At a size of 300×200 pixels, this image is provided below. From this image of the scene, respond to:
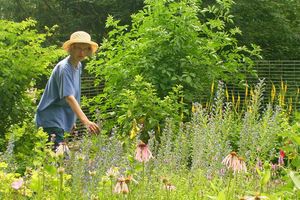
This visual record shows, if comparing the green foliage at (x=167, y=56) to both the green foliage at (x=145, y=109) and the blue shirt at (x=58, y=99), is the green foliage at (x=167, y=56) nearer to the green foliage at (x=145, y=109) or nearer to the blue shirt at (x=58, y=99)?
the green foliage at (x=145, y=109)

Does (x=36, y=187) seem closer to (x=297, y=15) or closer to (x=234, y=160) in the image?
(x=234, y=160)

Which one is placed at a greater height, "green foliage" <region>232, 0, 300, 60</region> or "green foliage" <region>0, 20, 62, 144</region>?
"green foliage" <region>232, 0, 300, 60</region>

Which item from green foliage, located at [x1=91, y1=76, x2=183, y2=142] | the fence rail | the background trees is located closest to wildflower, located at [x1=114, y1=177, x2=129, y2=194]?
green foliage, located at [x1=91, y1=76, x2=183, y2=142]

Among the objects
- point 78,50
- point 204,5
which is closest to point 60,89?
point 78,50

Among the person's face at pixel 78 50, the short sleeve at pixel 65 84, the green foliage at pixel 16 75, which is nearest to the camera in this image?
the short sleeve at pixel 65 84

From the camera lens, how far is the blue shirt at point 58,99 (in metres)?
4.37

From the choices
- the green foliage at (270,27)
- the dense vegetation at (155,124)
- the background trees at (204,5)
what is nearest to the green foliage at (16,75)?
the dense vegetation at (155,124)

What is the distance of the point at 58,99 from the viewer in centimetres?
451

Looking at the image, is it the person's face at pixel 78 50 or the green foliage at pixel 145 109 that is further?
the green foliage at pixel 145 109

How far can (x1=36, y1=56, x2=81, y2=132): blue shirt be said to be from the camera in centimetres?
437

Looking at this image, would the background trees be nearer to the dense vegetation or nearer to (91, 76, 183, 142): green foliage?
the dense vegetation

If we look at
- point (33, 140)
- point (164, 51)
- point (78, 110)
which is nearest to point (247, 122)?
point (78, 110)

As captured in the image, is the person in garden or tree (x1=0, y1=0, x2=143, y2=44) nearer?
the person in garden

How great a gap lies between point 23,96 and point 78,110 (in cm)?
122
